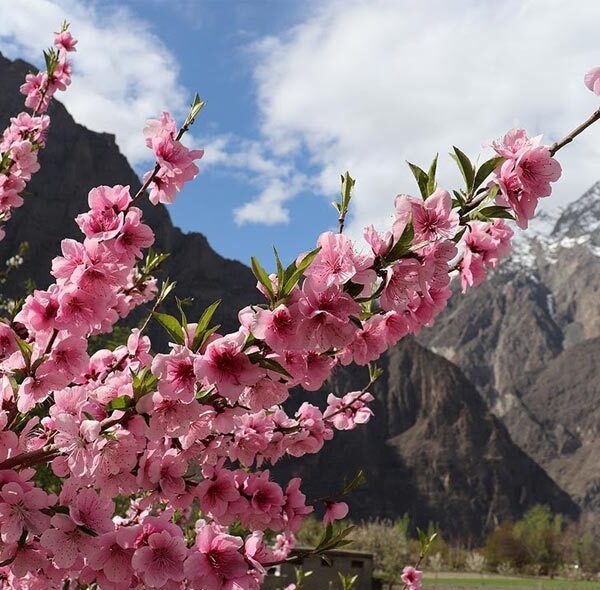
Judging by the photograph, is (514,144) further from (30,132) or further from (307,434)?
(30,132)

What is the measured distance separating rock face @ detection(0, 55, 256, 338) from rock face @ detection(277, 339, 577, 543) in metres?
17.6

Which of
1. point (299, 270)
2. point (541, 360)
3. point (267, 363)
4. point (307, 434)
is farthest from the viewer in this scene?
point (541, 360)

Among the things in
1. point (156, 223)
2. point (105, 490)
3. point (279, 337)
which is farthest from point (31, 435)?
point (156, 223)

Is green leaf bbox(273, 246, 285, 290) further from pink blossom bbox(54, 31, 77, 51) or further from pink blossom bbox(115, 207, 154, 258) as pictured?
pink blossom bbox(54, 31, 77, 51)

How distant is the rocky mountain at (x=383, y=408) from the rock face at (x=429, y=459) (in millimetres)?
130

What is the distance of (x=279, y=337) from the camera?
5.46 ft

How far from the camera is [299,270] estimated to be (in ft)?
5.31

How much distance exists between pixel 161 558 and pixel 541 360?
168554mm

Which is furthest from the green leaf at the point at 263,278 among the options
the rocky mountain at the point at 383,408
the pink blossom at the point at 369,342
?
the rocky mountain at the point at 383,408

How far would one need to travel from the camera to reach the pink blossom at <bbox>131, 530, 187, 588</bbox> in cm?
195

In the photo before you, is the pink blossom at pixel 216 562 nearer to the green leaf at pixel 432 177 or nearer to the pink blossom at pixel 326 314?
the pink blossom at pixel 326 314

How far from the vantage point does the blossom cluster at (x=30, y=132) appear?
3963 millimetres

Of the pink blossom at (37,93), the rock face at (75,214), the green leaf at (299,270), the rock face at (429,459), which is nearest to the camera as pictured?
the green leaf at (299,270)

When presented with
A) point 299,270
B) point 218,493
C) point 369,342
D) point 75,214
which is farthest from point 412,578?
point 75,214
